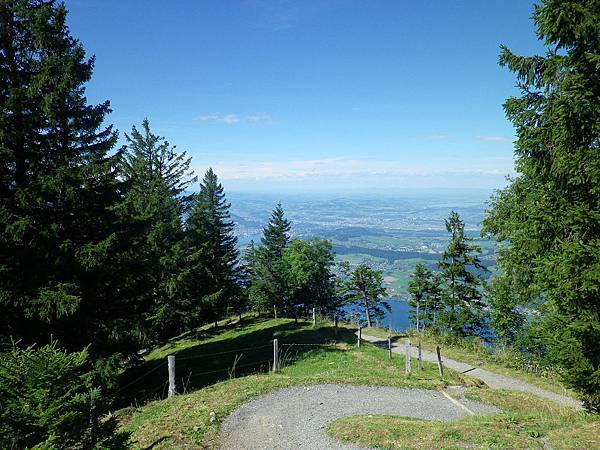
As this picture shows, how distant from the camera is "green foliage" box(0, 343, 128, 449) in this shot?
14.2ft

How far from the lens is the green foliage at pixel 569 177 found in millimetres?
8258

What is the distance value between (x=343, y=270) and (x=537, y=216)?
4231 cm

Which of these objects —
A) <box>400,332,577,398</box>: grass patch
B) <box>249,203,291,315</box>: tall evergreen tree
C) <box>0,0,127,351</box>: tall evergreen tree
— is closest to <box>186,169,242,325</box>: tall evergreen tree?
<box>249,203,291,315</box>: tall evergreen tree

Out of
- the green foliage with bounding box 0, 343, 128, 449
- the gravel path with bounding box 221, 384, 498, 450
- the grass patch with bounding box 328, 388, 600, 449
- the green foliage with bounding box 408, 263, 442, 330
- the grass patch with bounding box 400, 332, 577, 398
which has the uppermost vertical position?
the green foliage with bounding box 0, 343, 128, 449

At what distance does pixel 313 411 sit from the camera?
11773mm

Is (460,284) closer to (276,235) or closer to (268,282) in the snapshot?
(268,282)

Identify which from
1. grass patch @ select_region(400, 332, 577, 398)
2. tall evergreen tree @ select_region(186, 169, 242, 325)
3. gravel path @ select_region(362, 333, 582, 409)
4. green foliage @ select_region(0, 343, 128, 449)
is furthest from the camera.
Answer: tall evergreen tree @ select_region(186, 169, 242, 325)

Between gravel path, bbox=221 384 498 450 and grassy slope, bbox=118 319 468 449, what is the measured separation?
0.60m

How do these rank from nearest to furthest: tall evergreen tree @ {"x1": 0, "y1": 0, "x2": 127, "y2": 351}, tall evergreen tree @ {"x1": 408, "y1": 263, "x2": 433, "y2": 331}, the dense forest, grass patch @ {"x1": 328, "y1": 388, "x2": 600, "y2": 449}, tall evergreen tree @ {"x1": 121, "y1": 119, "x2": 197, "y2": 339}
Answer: the dense forest < grass patch @ {"x1": 328, "y1": 388, "x2": 600, "y2": 449} < tall evergreen tree @ {"x1": 0, "y1": 0, "x2": 127, "y2": 351} < tall evergreen tree @ {"x1": 121, "y1": 119, "x2": 197, "y2": 339} < tall evergreen tree @ {"x1": 408, "y1": 263, "x2": 433, "y2": 331}

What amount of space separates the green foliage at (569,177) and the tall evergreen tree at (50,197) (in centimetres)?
1433

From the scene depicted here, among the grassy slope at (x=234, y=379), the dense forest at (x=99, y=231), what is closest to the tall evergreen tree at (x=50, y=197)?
the dense forest at (x=99, y=231)

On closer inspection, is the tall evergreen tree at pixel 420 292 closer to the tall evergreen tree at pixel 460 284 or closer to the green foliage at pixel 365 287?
the green foliage at pixel 365 287

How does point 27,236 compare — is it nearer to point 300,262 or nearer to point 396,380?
point 396,380

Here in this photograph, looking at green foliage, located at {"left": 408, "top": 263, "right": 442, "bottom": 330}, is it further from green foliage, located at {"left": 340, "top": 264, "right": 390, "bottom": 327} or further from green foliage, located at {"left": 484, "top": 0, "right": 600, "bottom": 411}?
green foliage, located at {"left": 484, "top": 0, "right": 600, "bottom": 411}
